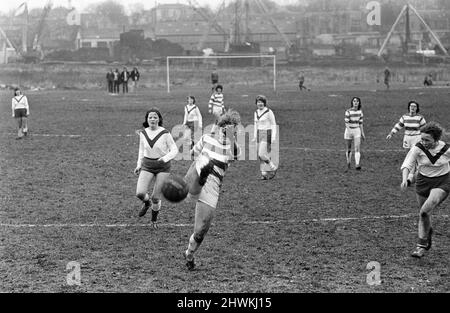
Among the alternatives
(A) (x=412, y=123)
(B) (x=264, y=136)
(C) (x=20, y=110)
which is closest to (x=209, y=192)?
(B) (x=264, y=136)

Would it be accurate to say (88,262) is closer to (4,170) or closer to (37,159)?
(4,170)

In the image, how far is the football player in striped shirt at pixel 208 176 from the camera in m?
9.90

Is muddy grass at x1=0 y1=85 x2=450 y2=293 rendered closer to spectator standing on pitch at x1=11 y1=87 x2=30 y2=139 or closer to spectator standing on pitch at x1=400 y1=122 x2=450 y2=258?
spectator standing on pitch at x1=400 y1=122 x2=450 y2=258

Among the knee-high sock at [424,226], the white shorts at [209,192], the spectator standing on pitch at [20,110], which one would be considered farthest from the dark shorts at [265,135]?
the spectator standing on pitch at [20,110]

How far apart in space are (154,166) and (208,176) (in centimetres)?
319

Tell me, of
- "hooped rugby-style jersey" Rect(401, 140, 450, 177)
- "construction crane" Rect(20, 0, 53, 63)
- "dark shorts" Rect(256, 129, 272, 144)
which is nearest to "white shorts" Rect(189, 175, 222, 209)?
"hooped rugby-style jersey" Rect(401, 140, 450, 177)

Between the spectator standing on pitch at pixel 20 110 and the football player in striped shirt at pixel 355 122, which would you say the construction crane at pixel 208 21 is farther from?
the football player in striped shirt at pixel 355 122

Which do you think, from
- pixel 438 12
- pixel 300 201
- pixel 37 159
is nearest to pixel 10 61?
pixel 438 12

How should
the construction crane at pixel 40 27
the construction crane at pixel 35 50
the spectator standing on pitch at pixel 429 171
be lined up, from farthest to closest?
the construction crane at pixel 40 27 < the construction crane at pixel 35 50 < the spectator standing on pitch at pixel 429 171

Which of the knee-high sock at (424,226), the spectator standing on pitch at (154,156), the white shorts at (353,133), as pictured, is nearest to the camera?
the knee-high sock at (424,226)

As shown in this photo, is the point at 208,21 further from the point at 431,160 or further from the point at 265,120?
the point at 431,160

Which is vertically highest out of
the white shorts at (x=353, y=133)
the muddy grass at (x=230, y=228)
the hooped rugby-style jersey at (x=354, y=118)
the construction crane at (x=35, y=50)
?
the construction crane at (x=35, y=50)

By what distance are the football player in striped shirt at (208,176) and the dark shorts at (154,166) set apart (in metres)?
3.03

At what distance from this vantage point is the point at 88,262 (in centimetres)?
1036
